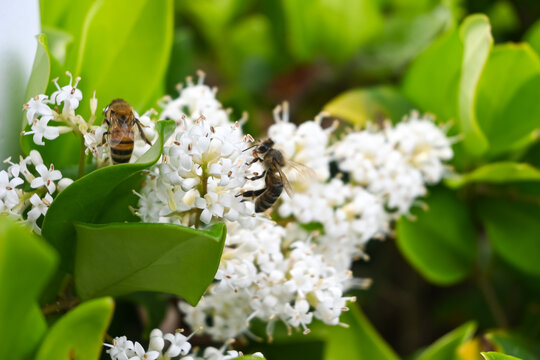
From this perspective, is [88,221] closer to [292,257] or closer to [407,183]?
[292,257]

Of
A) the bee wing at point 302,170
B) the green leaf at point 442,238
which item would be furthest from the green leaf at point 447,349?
the bee wing at point 302,170

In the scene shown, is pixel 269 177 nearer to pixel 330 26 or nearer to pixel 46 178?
pixel 46 178

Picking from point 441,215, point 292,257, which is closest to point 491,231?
point 441,215

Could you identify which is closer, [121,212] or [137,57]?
[121,212]

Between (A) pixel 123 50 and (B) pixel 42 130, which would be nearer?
(B) pixel 42 130

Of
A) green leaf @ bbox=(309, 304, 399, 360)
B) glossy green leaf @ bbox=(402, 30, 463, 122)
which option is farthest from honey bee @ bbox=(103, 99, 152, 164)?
glossy green leaf @ bbox=(402, 30, 463, 122)

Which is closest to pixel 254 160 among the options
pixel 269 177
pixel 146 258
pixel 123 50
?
pixel 269 177
